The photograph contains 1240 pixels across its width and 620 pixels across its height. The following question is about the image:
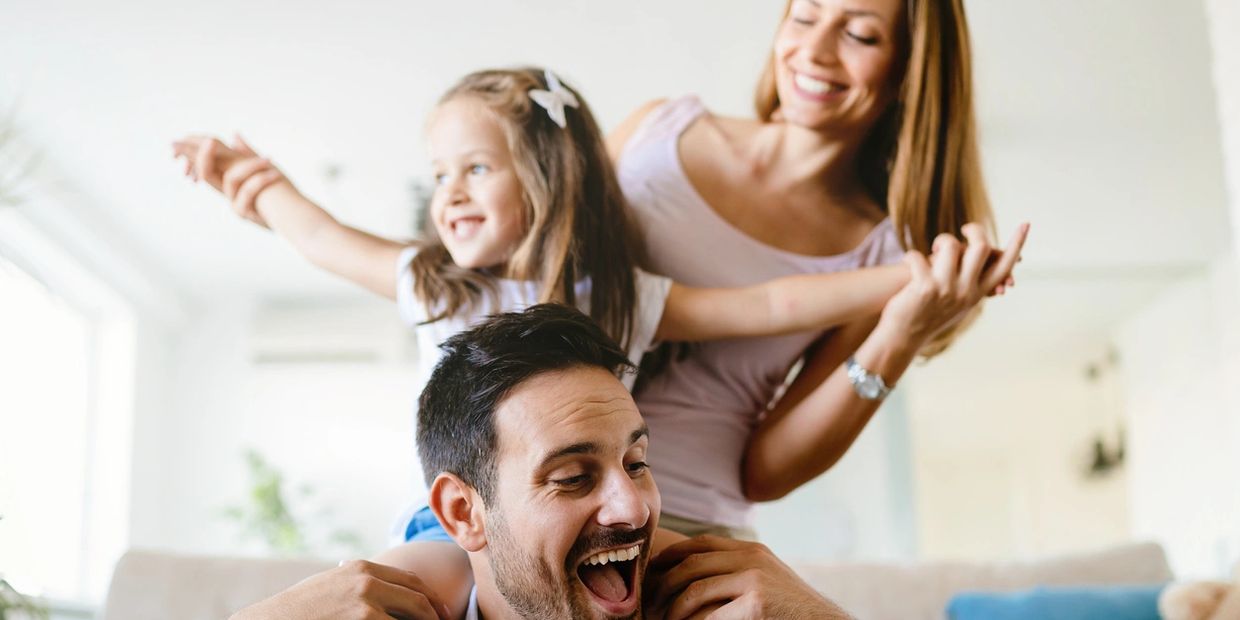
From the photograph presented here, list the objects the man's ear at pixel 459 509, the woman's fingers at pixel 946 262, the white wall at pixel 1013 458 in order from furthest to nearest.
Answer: the white wall at pixel 1013 458
the woman's fingers at pixel 946 262
the man's ear at pixel 459 509

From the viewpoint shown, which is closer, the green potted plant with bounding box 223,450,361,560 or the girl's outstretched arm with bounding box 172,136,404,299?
the girl's outstretched arm with bounding box 172,136,404,299

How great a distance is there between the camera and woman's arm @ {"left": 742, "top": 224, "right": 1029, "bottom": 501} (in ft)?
4.99

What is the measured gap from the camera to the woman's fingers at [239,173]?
66.3 inches

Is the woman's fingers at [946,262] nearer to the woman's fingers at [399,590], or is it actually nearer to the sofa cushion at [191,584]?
the woman's fingers at [399,590]

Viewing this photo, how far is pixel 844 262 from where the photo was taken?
176 cm

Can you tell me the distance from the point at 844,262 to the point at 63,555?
5398mm

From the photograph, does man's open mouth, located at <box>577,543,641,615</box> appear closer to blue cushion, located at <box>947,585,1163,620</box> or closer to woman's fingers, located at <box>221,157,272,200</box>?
woman's fingers, located at <box>221,157,272,200</box>

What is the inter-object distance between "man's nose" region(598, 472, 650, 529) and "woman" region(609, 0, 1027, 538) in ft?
1.34

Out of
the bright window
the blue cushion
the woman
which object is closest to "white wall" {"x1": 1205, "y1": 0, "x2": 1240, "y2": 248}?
the blue cushion

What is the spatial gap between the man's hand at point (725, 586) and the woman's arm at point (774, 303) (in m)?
0.31

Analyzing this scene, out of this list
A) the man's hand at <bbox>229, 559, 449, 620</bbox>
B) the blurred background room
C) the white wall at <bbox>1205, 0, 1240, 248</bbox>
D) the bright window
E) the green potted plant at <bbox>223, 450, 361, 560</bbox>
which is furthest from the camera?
the green potted plant at <bbox>223, 450, 361, 560</bbox>

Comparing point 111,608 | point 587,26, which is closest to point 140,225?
point 587,26

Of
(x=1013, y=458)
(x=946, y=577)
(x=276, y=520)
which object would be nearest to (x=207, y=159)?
(x=946, y=577)

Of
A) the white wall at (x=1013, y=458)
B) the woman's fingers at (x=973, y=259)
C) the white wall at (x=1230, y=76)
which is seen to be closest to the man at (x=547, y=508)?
the woman's fingers at (x=973, y=259)
